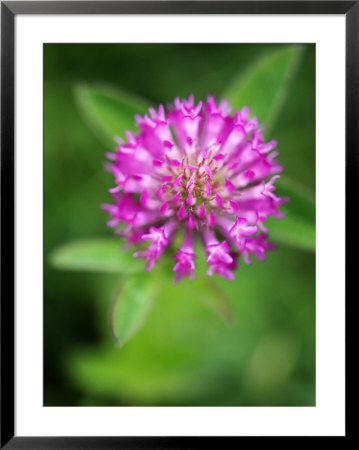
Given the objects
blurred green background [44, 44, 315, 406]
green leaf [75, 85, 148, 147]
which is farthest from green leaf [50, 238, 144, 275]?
green leaf [75, 85, 148, 147]

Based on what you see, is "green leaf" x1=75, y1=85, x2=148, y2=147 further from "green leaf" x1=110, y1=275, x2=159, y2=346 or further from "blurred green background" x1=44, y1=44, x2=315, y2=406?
"green leaf" x1=110, y1=275, x2=159, y2=346

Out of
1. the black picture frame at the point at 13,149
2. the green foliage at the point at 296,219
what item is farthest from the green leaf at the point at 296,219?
the black picture frame at the point at 13,149

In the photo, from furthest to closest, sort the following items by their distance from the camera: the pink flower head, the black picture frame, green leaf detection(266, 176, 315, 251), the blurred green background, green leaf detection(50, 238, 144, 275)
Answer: the blurred green background < green leaf detection(50, 238, 144, 275) < green leaf detection(266, 176, 315, 251) < the black picture frame < the pink flower head

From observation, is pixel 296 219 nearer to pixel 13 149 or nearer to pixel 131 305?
pixel 131 305

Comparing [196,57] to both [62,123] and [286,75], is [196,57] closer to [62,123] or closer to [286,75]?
[286,75]

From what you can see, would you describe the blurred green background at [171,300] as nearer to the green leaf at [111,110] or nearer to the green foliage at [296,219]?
the green leaf at [111,110]

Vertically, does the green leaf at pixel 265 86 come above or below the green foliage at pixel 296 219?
above

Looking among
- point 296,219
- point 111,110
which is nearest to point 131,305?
point 296,219

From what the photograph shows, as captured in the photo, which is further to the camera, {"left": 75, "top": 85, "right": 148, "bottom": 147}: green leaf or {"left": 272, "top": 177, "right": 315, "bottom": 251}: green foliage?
{"left": 75, "top": 85, "right": 148, "bottom": 147}: green leaf
